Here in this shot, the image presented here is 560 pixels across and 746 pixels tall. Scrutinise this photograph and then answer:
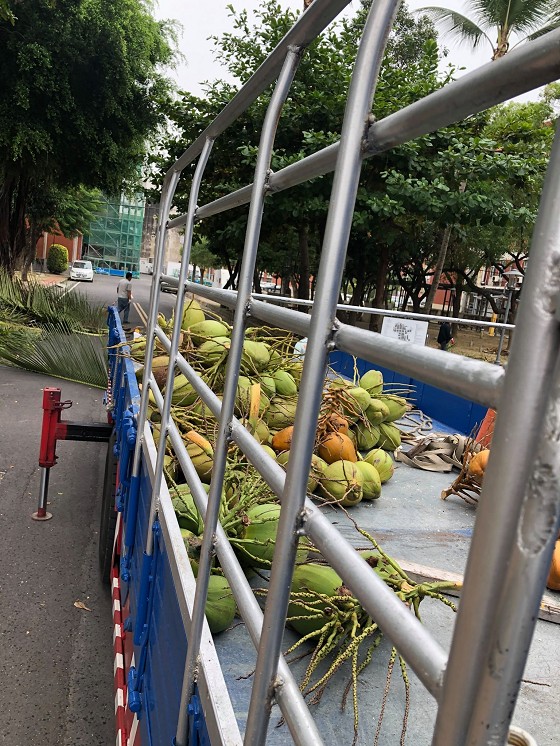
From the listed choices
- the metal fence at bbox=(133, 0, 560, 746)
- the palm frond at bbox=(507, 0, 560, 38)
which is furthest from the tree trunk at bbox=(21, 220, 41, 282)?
the metal fence at bbox=(133, 0, 560, 746)

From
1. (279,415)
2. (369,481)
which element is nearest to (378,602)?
(369,481)

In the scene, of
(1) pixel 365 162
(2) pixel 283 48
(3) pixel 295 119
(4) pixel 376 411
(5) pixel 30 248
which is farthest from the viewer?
(5) pixel 30 248

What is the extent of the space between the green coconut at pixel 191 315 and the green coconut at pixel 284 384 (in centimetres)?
57

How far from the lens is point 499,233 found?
19656 mm

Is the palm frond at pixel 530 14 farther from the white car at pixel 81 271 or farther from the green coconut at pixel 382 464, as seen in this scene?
the white car at pixel 81 271

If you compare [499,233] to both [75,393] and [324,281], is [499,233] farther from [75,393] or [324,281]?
[324,281]

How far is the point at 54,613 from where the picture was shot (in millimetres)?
3627

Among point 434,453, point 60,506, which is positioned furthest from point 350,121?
point 60,506

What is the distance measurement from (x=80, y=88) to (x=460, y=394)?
14.2 metres

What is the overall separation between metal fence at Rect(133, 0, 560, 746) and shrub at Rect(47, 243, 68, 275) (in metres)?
49.7

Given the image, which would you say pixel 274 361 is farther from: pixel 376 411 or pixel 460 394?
pixel 460 394

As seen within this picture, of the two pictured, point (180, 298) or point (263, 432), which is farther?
point (263, 432)

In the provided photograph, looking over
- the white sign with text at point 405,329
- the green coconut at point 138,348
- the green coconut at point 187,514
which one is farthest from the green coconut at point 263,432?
the white sign with text at point 405,329

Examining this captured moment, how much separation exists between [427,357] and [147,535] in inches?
57.3
